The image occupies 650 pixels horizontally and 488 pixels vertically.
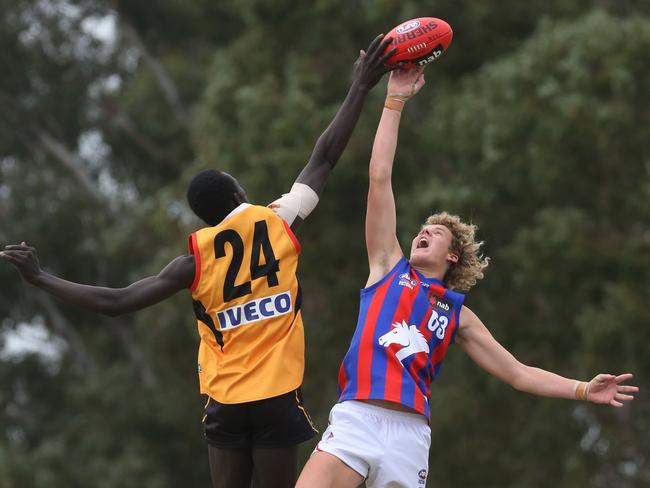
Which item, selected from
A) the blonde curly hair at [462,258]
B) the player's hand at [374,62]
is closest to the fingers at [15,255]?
the player's hand at [374,62]

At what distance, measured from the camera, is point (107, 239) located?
Result: 24156 mm

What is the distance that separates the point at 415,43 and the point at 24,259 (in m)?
2.13

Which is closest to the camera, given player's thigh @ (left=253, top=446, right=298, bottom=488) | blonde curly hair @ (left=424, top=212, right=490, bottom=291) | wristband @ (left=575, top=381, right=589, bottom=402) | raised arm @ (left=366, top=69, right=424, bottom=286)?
player's thigh @ (left=253, top=446, right=298, bottom=488)

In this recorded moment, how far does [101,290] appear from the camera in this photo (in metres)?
5.84

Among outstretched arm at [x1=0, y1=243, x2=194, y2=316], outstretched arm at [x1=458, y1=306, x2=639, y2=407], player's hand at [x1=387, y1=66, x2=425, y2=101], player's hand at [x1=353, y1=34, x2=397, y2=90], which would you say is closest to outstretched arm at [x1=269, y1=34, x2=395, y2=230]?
player's hand at [x1=353, y1=34, x2=397, y2=90]

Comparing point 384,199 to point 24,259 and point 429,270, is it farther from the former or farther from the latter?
point 24,259

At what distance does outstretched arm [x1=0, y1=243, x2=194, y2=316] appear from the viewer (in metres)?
5.80

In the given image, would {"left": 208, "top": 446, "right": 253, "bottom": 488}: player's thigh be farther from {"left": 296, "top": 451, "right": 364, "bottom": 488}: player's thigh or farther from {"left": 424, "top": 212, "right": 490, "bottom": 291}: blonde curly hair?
{"left": 424, "top": 212, "right": 490, "bottom": 291}: blonde curly hair

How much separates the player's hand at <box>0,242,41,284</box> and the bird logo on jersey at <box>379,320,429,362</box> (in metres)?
1.60

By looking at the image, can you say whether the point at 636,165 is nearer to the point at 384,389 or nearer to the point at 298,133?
the point at 298,133

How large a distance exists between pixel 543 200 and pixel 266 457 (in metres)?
12.6

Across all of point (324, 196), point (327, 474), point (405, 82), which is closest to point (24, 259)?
point (327, 474)

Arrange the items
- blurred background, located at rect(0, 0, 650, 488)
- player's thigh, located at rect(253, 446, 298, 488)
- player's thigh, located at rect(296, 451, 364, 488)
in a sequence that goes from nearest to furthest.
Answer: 1. player's thigh, located at rect(296, 451, 364, 488)
2. player's thigh, located at rect(253, 446, 298, 488)
3. blurred background, located at rect(0, 0, 650, 488)

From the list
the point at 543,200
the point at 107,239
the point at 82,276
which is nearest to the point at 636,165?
the point at 543,200
